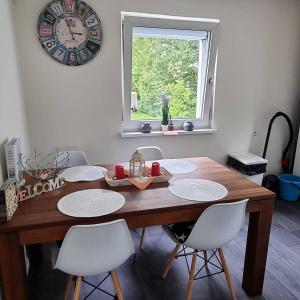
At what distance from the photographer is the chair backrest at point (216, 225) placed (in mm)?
1424

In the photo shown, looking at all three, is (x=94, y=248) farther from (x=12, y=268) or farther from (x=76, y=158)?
(x=76, y=158)

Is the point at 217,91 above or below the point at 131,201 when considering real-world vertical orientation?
above

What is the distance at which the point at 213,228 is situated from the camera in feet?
4.86

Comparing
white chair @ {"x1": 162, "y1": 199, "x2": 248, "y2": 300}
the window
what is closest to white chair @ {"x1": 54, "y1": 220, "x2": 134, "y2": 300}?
white chair @ {"x1": 162, "y1": 199, "x2": 248, "y2": 300}

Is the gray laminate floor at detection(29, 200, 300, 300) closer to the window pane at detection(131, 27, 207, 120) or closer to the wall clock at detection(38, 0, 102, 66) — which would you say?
the window pane at detection(131, 27, 207, 120)

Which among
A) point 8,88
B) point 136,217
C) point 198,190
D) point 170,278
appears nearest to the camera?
point 136,217

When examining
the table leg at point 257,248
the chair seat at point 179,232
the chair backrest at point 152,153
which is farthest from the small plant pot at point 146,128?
the table leg at point 257,248

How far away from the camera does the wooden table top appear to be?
128cm

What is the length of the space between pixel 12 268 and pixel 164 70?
2.33m

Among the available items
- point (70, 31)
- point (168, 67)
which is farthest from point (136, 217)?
point (168, 67)

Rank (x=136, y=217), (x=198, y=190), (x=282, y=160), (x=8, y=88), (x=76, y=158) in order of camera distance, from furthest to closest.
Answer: (x=282, y=160)
(x=76, y=158)
(x=8, y=88)
(x=198, y=190)
(x=136, y=217)

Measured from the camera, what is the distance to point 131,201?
1.50 meters

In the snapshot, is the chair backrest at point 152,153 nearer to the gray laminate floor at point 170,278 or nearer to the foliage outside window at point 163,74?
the foliage outside window at point 163,74

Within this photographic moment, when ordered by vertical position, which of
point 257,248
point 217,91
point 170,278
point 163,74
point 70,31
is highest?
point 70,31
